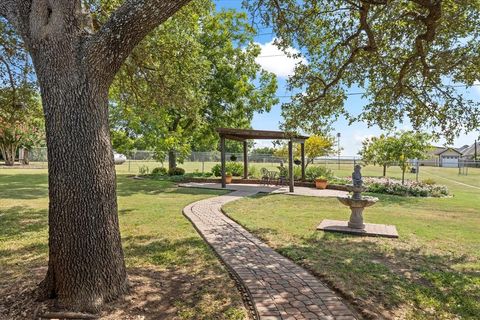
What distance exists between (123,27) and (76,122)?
106cm

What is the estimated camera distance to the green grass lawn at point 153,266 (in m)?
3.51

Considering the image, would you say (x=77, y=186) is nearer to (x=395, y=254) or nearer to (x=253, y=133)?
(x=395, y=254)

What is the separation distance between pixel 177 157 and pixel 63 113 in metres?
19.3

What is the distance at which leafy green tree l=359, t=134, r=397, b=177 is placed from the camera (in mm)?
17156

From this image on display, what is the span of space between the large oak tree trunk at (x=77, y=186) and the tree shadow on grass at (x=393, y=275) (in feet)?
9.45

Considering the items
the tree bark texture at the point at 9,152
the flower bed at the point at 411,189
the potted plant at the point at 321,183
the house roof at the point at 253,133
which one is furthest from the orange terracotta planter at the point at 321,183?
the tree bark texture at the point at 9,152

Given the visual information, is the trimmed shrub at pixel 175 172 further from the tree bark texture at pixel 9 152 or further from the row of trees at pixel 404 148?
the tree bark texture at pixel 9 152

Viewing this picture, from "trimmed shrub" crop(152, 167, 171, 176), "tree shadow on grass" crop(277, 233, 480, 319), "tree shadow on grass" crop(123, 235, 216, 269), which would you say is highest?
"trimmed shrub" crop(152, 167, 171, 176)

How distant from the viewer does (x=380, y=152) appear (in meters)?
→ 18.3

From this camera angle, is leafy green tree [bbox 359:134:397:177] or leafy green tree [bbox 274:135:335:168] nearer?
leafy green tree [bbox 359:134:397:177]

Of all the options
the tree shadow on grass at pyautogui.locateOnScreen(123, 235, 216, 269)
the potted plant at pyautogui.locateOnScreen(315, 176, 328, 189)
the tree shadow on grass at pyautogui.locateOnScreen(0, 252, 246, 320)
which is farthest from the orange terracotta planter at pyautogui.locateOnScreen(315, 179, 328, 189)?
the tree shadow on grass at pyautogui.locateOnScreen(0, 252, 246, 320)

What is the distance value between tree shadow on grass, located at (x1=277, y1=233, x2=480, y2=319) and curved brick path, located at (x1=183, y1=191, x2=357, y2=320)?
290 millimetres

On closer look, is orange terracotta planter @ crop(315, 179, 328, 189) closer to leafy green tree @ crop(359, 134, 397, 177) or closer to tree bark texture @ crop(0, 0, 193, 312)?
leafy green tree @ crop(359, 134, 397, 177)

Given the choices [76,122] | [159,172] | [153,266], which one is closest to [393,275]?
[153,266]
